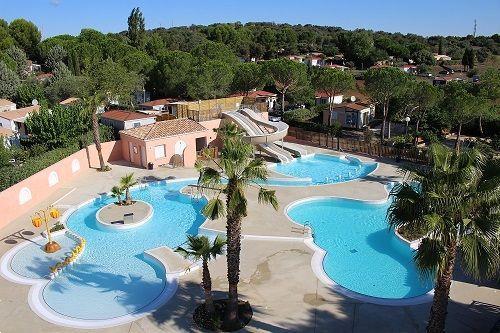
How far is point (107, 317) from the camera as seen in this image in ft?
52.6

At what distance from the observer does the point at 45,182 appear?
2881 centimetres

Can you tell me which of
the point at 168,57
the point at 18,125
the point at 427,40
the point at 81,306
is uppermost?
the point at 427,40

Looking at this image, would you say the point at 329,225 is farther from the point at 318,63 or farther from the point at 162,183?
the point at 318,63

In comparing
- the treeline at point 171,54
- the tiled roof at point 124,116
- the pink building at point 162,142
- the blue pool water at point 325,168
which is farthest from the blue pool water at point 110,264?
the treeline at point 171,54

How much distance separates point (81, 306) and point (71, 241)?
683 cm

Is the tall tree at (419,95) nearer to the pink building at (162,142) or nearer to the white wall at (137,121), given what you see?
the pink building at (162,142)

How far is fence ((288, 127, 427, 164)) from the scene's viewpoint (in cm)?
3588

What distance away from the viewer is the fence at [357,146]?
118 ft

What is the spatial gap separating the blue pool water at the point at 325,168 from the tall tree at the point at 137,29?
237 ft

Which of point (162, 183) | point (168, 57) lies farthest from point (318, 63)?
point (162, 183)

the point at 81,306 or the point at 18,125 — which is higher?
the point at 18,125

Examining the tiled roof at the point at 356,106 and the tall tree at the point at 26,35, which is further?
the tall tree at the point at 26,35

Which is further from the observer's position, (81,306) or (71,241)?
(71,241)

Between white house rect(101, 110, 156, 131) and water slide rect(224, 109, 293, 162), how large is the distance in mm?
7700
